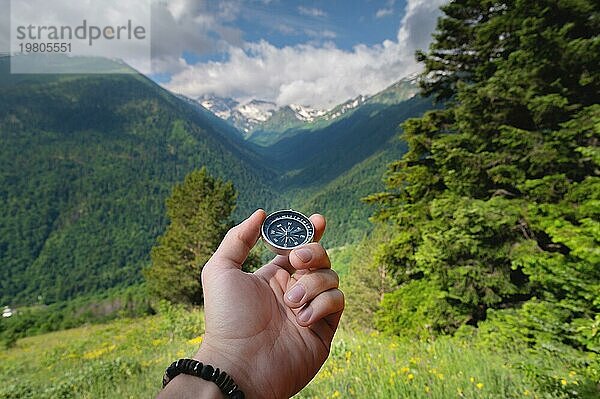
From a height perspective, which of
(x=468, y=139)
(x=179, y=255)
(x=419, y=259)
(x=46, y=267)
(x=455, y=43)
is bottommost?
(x=46, y=267)

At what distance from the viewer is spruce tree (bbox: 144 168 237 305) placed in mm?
23688

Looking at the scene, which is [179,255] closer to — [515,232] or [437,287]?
[437,287]

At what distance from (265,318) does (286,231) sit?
54 cm

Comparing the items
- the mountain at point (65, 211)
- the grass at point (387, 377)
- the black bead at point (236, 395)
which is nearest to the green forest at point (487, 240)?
the grass at point (387, 377)

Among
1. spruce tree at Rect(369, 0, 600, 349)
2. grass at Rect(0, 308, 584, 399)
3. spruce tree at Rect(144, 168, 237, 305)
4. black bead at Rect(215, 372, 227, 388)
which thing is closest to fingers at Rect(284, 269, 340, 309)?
black bead at Rect(215, 372, 227, 388)

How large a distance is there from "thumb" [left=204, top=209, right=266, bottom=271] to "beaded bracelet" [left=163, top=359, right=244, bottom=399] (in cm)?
54

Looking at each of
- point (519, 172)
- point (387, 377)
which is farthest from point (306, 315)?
point (519, 172)

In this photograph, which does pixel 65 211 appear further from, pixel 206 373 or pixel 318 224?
pixel 206 373

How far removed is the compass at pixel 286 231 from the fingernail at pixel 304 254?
0.26 metres

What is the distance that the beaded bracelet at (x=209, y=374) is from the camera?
152cm

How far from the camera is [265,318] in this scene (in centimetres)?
196

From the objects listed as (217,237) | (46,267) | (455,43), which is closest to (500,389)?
(455,43)

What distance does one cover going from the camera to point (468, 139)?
739 centimetres

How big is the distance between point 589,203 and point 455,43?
5643mm
